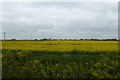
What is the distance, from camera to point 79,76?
514 inches

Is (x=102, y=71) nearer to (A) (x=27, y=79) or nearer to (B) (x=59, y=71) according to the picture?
(B) (x=59, y=71)

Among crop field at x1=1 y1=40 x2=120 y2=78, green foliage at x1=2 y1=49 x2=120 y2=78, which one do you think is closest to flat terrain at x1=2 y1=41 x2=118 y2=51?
crop field at x1=1 y1=40 x2=120 y2=78

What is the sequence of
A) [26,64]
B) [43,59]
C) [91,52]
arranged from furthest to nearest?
[91,52] → [43,59] → [26,64]

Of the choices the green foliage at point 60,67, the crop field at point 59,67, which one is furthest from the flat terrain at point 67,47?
the green foliage at point 60,67

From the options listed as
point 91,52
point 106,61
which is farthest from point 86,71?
point 91,52

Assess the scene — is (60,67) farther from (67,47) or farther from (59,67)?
(67,47)

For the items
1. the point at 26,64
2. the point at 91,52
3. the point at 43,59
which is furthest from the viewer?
the point at 91,52

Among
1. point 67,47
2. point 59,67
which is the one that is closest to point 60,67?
point 59,67

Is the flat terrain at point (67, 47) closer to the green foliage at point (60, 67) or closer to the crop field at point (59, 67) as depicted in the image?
the crop field at point (59, 67)

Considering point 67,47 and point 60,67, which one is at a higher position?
point 67,47

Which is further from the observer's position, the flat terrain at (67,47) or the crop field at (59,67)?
the flat terrain at (67,47)

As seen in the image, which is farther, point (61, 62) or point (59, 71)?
point (61, 62)

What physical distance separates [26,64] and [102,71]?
158 inches

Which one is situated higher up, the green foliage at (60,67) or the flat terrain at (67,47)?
the flat terrain at (67,47)
